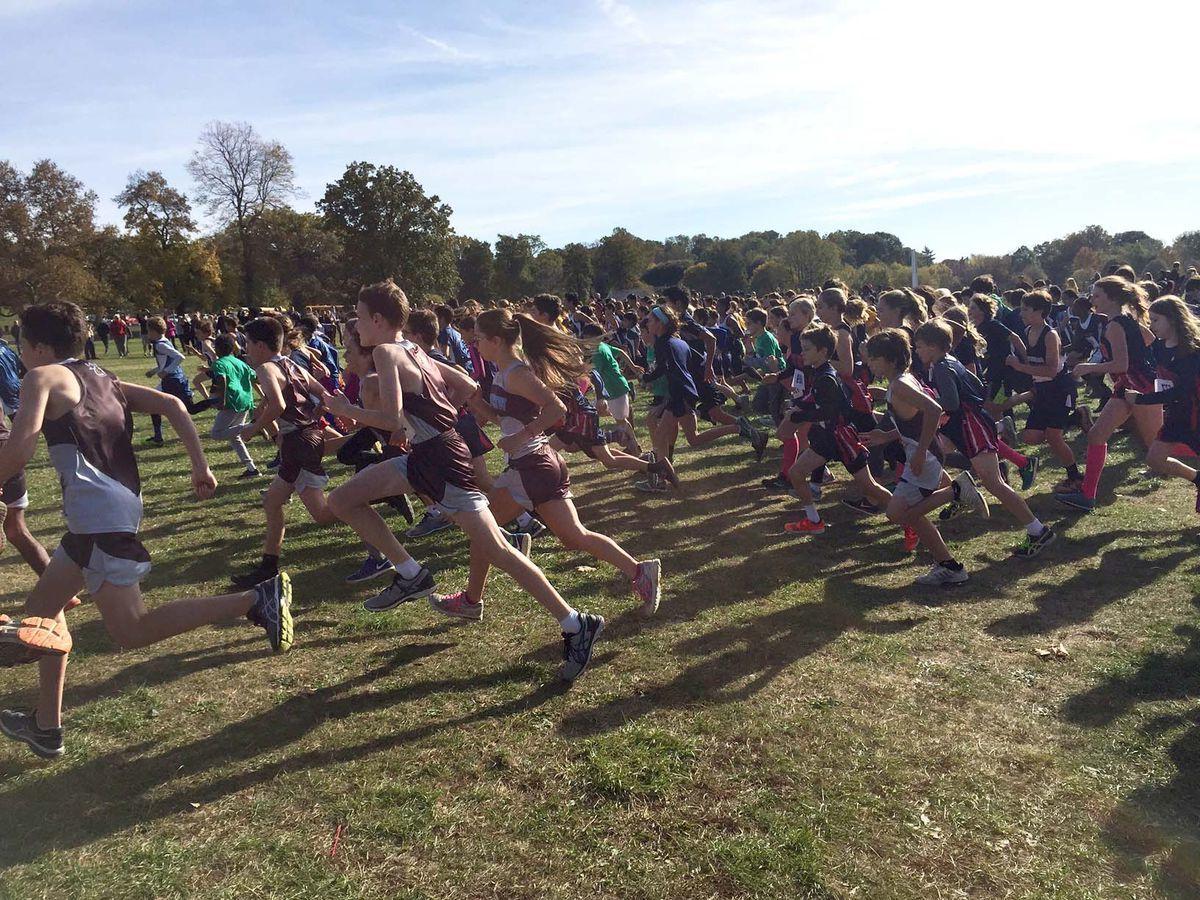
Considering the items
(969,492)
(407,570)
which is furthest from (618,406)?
(407,570)

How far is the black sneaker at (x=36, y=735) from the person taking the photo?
3.97m

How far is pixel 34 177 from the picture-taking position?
157ft

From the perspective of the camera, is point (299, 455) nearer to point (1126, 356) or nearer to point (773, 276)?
point (1126, 356)

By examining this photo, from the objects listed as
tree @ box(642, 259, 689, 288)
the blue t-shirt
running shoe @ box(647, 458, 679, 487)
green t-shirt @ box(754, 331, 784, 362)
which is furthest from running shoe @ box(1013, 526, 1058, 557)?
tree @ box(642, 259, 689, 288)

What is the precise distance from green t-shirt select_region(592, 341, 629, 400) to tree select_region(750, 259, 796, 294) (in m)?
90.3

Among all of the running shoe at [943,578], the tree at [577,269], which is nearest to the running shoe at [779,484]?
the running shoe at [943,578]

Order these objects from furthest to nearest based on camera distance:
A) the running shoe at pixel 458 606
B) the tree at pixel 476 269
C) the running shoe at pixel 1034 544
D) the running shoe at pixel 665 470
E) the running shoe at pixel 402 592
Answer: the tree at pixel 476 269, the running shoe at pixel 665 470, the running shoe at pixel 1034 544, the running shoe at pixel 458 606, the running shoe at pixel 402 592

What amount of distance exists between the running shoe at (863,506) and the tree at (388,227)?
52672 millimetres

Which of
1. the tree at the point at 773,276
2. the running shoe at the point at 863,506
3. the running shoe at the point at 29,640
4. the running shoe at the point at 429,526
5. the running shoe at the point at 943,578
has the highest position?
the tree at the point at 773,276

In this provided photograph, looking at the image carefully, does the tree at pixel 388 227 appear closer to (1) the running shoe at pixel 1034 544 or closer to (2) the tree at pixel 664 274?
(1) the running shoe at pixel 1034 544

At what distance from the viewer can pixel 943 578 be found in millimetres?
5922

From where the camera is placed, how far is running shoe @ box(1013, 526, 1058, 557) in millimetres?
6426

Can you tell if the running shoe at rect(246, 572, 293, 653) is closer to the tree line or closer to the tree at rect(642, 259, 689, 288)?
the tree line

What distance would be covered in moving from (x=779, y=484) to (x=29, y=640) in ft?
24.1
